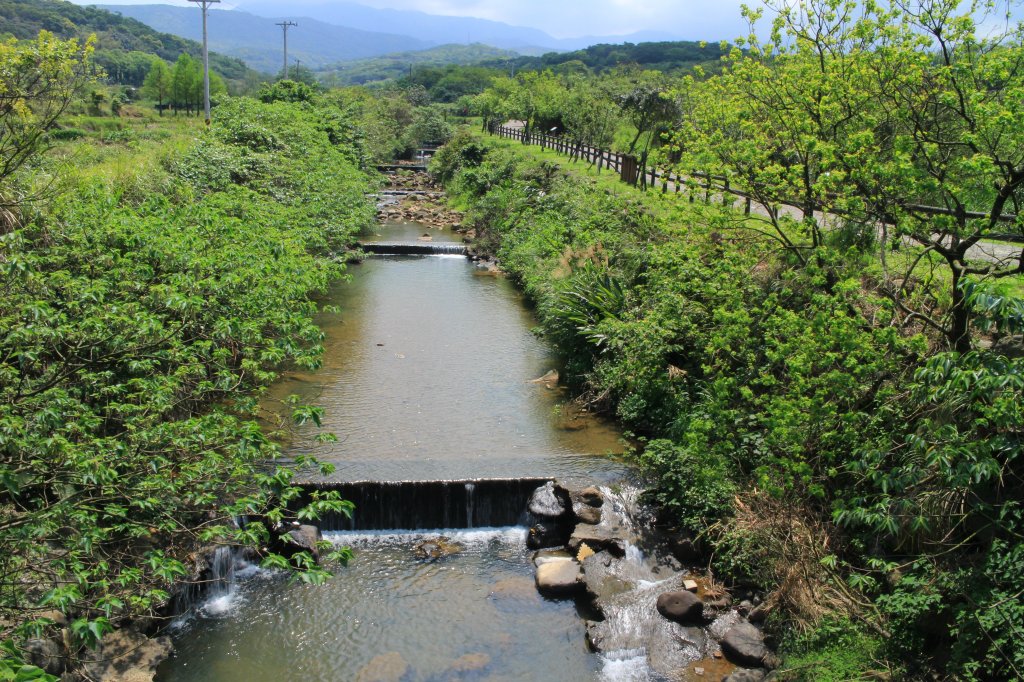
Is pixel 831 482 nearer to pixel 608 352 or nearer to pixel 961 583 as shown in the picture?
pixel 961 583

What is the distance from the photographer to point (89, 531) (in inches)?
261

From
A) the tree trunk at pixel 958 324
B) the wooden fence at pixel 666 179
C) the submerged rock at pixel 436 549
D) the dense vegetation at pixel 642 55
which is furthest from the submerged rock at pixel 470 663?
the dense vegetation at pixel 642 55

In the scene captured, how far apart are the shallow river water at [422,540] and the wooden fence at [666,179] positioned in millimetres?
4890

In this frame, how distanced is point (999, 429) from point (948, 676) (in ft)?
7.84

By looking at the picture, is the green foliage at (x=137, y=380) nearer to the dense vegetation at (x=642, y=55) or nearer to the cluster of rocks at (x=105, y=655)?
the cluster of rocks at (x=105, y=655)

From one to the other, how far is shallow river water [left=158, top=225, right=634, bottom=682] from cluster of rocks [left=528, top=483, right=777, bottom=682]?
366mm

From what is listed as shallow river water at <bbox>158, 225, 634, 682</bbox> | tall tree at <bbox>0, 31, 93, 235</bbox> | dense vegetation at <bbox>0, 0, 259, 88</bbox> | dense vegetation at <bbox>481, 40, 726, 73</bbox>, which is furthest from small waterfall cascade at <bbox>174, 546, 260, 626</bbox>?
dense vegetation at <bbox>481, 40, 726, 73</bbox>

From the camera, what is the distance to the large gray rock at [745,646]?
918cm

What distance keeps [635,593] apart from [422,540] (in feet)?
11.4

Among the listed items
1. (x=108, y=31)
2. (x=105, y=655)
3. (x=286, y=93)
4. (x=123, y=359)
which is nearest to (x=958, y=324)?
(x=123, y=359)

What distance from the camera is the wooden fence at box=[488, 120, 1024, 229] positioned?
10164mm

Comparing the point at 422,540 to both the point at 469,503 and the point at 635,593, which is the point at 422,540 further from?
the point at 635,593

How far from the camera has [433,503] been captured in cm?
1259

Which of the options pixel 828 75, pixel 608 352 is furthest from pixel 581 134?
pixel 828 75
